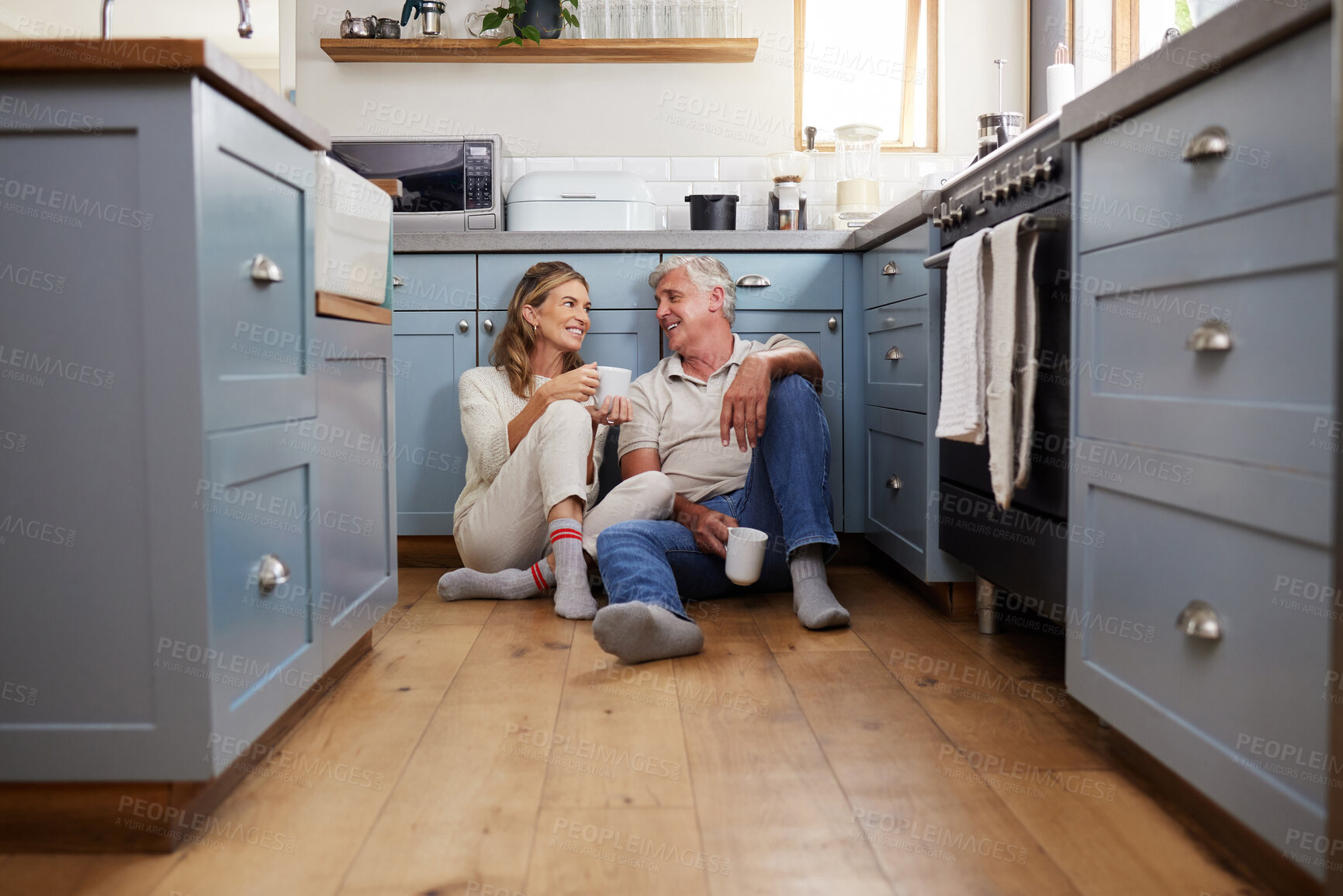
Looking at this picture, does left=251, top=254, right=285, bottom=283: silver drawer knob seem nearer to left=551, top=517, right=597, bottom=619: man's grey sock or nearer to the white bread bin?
left=551, top=517, right=597, bottom=619: man's grey sock

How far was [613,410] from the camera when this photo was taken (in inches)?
96.5

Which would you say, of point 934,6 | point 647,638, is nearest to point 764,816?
point 647,638

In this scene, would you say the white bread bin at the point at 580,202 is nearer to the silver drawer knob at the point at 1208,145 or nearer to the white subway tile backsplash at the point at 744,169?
the white subway tile backsplash at the point at 744,169

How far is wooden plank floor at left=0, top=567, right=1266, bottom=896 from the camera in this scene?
1062 mm

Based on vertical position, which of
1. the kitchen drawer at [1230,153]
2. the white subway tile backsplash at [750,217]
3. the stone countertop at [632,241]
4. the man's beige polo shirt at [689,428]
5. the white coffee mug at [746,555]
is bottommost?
the white coffee mug at [746,555]

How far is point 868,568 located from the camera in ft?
9.53

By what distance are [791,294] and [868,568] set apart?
2.77 feet

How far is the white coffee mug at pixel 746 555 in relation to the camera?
2029 millimetres

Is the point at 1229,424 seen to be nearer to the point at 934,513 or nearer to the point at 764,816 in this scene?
the point at 764,816

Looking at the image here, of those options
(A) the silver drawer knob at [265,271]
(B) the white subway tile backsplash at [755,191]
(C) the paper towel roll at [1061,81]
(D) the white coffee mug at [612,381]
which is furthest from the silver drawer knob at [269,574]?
(B) the white subway tile backsplash at [755,191]

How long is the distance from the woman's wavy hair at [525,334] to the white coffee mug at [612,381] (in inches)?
11.6

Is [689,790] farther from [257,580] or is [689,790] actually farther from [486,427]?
[486,427]

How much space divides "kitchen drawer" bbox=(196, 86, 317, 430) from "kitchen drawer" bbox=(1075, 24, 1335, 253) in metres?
1.14

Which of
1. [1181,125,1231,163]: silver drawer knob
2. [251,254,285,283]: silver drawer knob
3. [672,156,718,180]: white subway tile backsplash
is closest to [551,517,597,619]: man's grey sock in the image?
[251,254,285,283]: silver drawer knob
